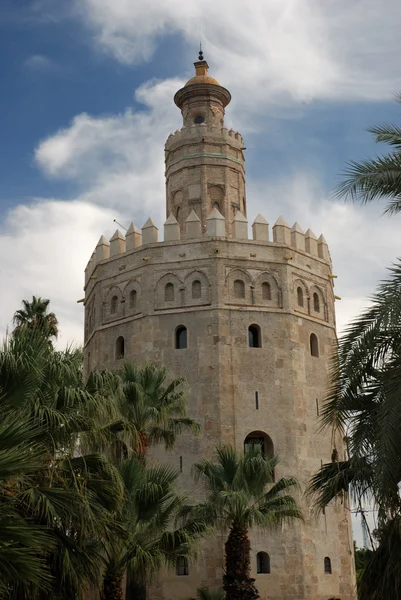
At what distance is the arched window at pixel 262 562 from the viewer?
2305cm

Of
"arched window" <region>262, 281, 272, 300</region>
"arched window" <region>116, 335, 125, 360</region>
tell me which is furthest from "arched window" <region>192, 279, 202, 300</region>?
"arched window" <region>116, 335, 125, 360</region>

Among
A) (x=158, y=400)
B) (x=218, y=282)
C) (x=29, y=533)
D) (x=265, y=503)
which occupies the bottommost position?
(x=29, y=533)

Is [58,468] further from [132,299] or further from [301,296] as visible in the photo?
[301,296]

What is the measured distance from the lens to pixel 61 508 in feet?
34.2

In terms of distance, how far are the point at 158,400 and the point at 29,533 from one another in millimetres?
10432

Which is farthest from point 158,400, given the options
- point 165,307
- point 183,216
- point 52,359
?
point 183,216

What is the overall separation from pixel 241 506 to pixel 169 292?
10.1 metres

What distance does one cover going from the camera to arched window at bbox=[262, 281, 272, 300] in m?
25.9

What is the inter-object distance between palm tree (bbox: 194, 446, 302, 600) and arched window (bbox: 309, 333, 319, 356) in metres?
8.93

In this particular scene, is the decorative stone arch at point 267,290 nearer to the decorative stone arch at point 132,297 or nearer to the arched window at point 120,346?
the decorative stone arch at point 132,297

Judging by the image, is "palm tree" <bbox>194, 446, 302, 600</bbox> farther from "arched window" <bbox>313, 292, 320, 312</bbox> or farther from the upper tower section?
the upper tower section

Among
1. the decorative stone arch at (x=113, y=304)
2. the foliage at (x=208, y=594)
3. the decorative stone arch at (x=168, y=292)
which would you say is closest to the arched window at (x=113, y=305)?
the decorative stone arch at (x=113, y=304)

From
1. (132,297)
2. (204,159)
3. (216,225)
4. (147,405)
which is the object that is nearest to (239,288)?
(216,225)

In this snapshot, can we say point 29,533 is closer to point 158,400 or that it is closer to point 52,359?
point 52,359
